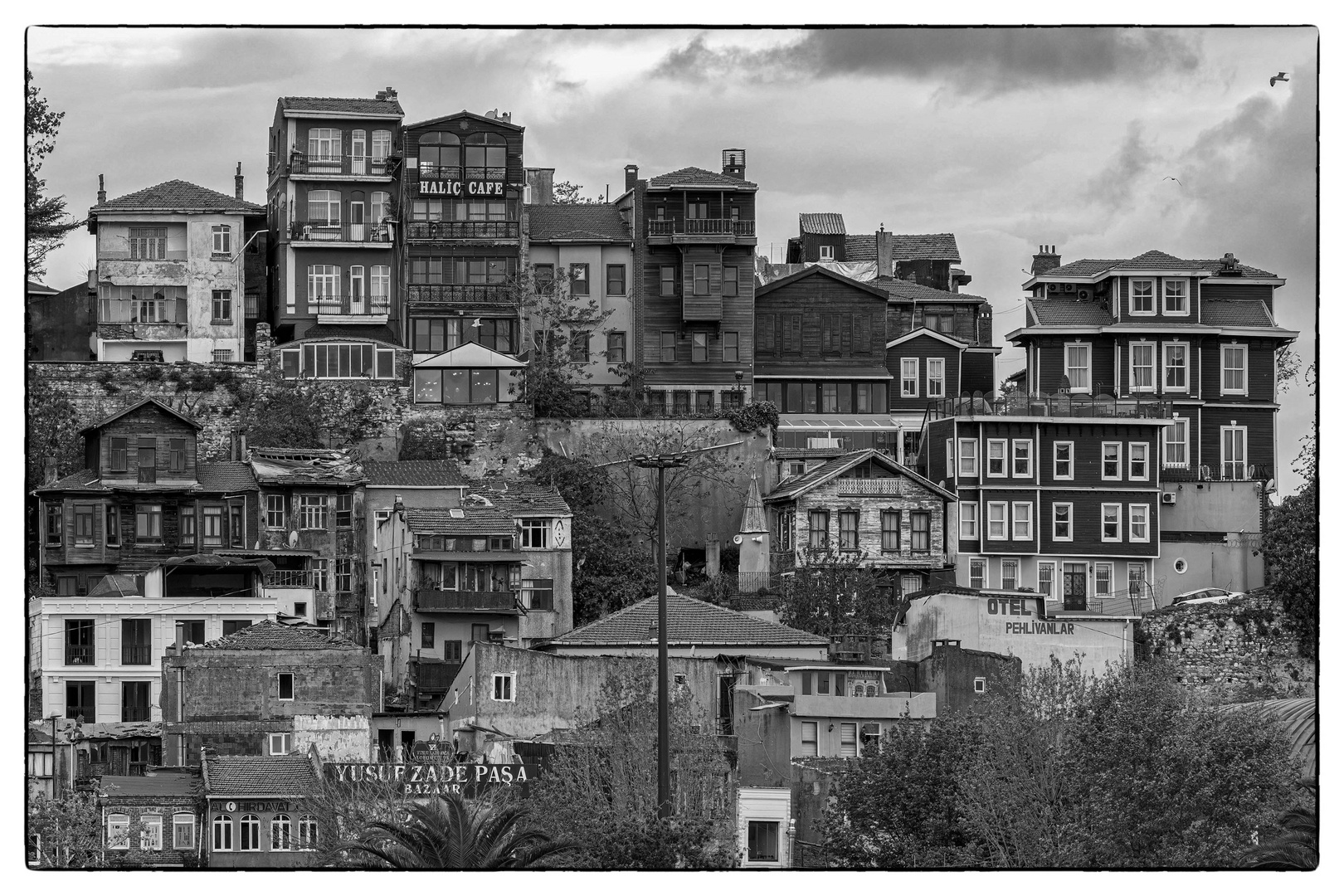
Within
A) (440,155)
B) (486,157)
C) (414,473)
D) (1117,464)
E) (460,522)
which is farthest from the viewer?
(486,157)

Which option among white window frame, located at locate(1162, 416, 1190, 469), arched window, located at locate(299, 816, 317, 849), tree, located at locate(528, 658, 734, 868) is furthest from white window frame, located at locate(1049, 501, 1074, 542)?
arched window, located at locate(299, 816, 317, 849)

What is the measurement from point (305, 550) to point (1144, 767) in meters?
31.0

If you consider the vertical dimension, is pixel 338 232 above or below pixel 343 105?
below

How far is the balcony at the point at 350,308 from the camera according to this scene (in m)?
95.1

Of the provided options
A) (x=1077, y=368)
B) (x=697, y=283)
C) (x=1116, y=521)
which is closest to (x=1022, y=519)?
(x=1116, y=521)

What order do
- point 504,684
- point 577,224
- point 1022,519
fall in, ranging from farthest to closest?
point 577,224, point 1022,519, point 504,684

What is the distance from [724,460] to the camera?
90.1 m

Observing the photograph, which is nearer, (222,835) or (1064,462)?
(222,835)

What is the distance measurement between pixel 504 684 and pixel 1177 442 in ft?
96.2

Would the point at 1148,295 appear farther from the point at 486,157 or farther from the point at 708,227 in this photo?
the point at 486,157

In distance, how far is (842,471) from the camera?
85875 millimetres

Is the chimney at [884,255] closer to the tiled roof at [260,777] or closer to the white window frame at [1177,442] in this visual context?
the white window frame at [1177,442]

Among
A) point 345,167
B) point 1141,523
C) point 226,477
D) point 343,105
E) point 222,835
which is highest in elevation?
point 343,105

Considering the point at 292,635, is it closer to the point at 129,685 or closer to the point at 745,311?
the point at 129,685
